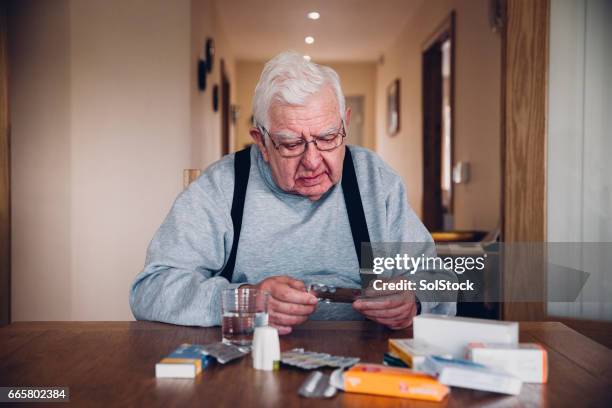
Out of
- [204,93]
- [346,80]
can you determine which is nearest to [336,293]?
[204,93]

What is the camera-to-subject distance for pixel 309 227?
161 centimetres

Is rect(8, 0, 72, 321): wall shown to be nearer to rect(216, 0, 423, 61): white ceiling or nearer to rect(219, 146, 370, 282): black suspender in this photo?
rect(219, 146, 370, 282): black suspender

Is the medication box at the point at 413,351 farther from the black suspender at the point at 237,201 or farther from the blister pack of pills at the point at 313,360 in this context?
Result: the black suspender at the point at 237,201

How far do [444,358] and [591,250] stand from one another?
5.63ft

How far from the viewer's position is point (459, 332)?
0.94 meters

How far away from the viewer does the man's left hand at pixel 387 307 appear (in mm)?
1230

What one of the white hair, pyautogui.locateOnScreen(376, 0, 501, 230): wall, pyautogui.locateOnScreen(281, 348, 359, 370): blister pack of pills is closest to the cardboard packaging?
pyautogui.locateOnScreen(281, 348, 359, 370): blister pack of pills

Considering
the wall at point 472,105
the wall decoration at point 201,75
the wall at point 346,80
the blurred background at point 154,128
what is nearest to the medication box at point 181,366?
the blurred background at point 154,128

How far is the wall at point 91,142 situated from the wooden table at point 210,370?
239 centimetres

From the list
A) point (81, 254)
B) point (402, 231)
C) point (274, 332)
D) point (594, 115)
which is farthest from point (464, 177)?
point (274, 332)

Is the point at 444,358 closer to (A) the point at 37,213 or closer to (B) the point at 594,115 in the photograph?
(B) the point at 594,115

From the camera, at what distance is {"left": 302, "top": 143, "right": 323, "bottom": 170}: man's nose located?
154cm

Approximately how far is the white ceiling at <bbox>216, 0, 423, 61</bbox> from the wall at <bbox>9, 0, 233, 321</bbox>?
8.33ft

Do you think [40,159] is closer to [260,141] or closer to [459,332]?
[260,141]
